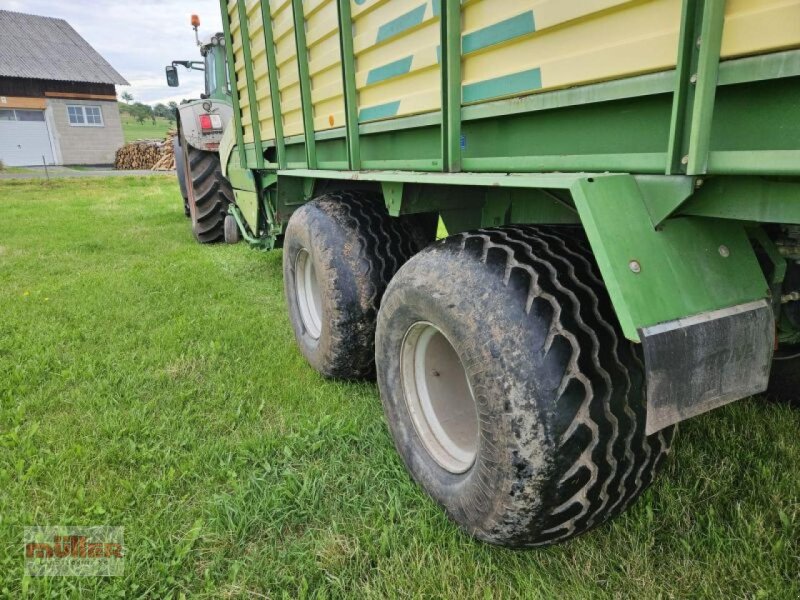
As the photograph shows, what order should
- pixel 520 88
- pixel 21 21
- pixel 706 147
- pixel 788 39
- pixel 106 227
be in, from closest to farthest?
pixel 788 39 → pixel 706 147 → pixel 520 88 → pixel 106 227 → pixel 21 21

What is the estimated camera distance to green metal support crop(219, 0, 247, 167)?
399cm

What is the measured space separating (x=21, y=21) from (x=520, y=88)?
36.4 m

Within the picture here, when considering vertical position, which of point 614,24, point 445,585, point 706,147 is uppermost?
point 614,24

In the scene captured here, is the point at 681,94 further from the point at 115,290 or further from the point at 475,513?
the point at 115,290

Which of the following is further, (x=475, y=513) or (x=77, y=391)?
A: (x=77, y=391)

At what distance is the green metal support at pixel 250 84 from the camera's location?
3628 millimetres

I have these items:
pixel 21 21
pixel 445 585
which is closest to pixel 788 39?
pixel 445 585

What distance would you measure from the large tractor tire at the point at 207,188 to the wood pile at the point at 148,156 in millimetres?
17928

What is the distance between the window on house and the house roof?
4.20 feet

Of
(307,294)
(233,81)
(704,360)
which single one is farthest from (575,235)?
(233,81)

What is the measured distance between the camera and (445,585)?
1607 millimetres

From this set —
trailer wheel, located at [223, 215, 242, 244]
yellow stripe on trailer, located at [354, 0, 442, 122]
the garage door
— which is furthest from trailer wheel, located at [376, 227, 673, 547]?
the garage door

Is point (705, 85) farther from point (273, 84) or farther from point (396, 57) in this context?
point (273, 84)

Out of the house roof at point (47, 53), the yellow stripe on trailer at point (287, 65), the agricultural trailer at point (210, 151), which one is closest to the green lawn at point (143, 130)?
the house roof at point (47, 53)
